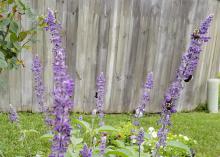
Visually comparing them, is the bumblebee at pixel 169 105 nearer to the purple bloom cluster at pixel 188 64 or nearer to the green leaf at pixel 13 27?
the purple bloom cluster at pixel 188 64

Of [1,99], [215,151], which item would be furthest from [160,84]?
[1,99]

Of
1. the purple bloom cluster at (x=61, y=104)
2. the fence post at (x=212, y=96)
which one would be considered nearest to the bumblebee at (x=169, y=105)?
the purple bloom cluster at (x=61, y=104)

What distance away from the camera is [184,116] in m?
7.78

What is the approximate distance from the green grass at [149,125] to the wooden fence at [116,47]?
364 millimetres

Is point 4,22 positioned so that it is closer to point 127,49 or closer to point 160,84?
point 127,49

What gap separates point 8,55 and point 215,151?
4.36m

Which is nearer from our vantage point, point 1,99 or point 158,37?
point 1,99

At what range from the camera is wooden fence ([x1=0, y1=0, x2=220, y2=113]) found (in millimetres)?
6312

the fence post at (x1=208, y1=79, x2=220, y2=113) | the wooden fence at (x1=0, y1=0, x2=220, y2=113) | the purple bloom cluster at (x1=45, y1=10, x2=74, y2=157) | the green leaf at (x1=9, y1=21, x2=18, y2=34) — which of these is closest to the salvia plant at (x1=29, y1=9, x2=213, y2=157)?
the purple bloom cluster at (x1=45, y1=10, x2=74, y2=157)

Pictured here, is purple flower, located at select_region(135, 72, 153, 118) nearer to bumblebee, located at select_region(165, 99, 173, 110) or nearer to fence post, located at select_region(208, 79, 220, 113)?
bumblebee, located at select_region(165, 99, 173, 110)

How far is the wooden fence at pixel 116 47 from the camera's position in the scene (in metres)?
6.31

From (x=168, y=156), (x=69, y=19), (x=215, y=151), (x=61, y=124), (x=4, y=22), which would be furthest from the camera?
(x=69, y=19)

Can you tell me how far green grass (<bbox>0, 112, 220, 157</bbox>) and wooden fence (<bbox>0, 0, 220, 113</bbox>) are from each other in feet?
1.19

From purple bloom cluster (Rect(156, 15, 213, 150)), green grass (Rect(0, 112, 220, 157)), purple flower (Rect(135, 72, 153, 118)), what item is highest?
purple bloom cluster (Rect(156, 15, 213, 150))
